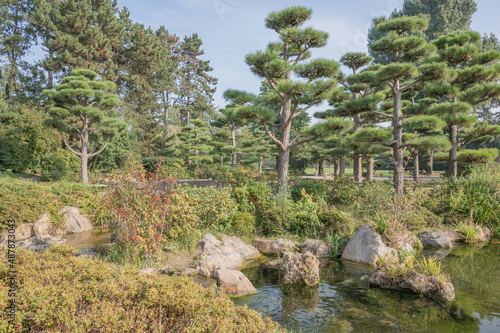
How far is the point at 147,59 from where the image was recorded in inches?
1122

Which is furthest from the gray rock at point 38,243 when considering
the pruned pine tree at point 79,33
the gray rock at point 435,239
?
the pruned pine tree at point 79,33

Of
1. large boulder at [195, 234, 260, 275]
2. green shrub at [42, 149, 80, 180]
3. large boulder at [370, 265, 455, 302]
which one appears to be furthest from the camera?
green shrub at [42, 149, 80, 180]

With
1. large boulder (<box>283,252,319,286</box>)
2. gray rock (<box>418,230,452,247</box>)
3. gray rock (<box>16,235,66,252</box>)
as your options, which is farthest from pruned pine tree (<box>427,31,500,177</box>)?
gray rock (<box>16,235,66,252</box>)

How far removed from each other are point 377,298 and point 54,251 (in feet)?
16.9

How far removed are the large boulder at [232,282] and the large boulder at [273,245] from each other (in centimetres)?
230

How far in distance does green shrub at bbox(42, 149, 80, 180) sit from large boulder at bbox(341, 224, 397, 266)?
16.0 m

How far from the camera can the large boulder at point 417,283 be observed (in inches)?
202

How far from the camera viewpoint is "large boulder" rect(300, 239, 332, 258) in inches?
307

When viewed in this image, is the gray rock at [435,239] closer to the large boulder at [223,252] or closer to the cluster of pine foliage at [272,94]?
the cluster of pine foliage at [272,94]

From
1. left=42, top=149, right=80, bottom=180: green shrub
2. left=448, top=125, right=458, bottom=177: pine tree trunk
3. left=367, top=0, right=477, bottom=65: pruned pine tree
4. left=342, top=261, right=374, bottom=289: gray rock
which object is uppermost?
left=367, top=0, right=477, bottom=65: pruned pine tree

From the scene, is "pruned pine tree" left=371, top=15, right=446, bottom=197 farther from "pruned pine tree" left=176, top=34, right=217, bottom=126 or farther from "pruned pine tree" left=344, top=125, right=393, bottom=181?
"pruned pine tree" left=176, top=34, right=217, bottom=126

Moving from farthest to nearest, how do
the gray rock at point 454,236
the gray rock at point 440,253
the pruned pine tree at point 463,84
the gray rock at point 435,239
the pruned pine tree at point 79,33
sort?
the pruned pine tree at point 79,33 → the pruned pine tree at point 463,84 → the gray rock at point 454,236 → the gray rock at point 435,239 → the gray rock at point 440,253

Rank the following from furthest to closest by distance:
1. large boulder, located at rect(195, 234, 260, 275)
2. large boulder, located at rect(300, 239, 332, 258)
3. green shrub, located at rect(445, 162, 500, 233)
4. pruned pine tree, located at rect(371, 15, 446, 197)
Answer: pruned pine tree, located at rect(371, 15, 446, 197)
green shrub, located at rect(445, 162, 500, 233)
large boulder, located at rect(300, 239, 332, 258)
large boulder, located at rect(195, 234, 260, 275)

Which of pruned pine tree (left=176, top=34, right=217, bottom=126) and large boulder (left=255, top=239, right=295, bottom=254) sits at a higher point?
pruned pine tree (left=176, top=34, right=217, bottom=126)
